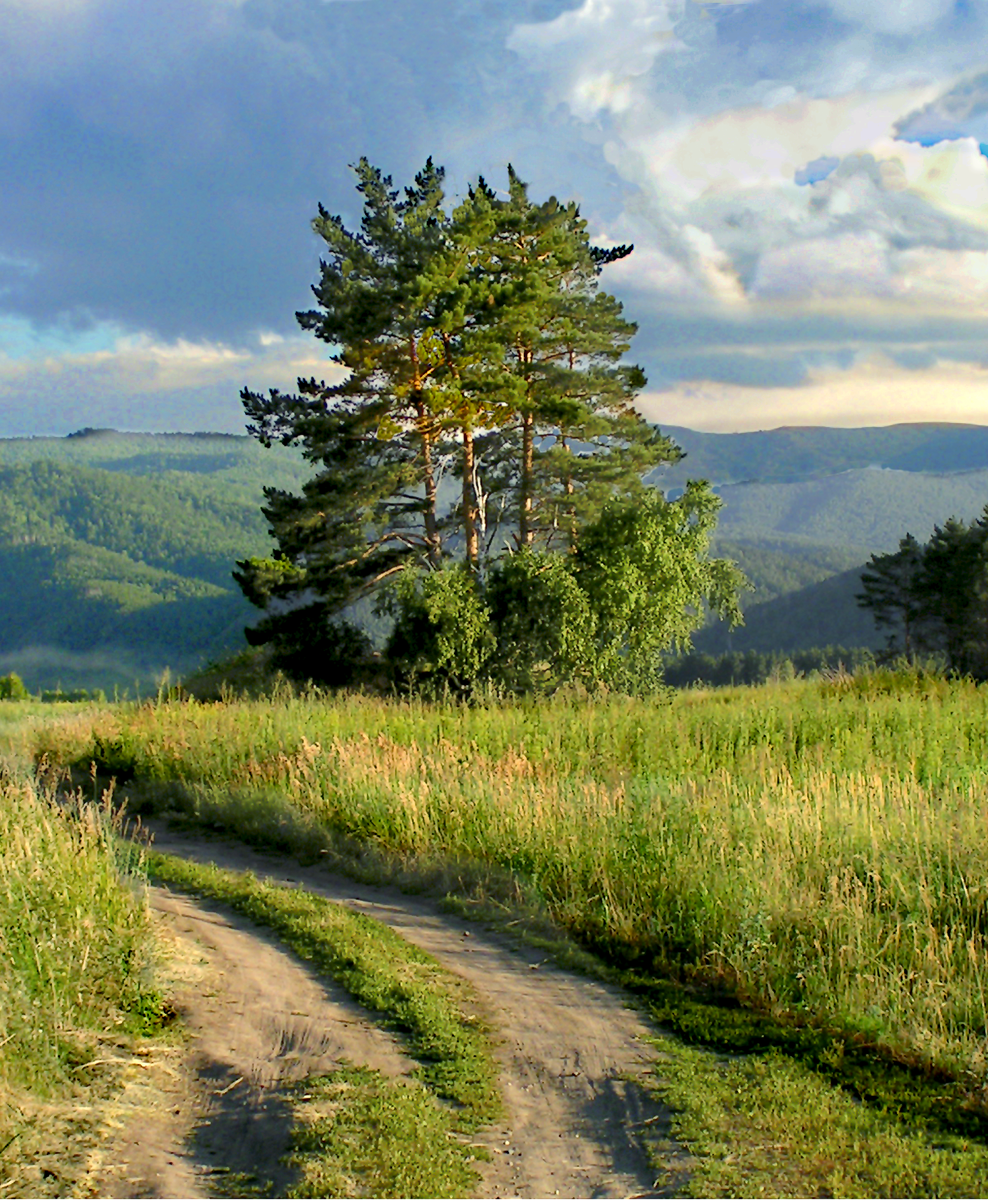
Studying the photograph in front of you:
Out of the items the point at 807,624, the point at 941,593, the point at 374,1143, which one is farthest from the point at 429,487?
the point at 807,624

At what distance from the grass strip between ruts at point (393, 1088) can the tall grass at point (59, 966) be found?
3.29ft

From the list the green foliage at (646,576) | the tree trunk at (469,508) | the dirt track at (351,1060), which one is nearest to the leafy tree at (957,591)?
the green foliage at (646,576)

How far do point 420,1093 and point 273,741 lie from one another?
8.40m

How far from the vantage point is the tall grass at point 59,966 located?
13.6ft

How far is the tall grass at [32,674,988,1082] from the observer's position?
537 cm

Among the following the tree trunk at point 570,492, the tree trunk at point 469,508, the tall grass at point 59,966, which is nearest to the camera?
the tall grass at point 59,966

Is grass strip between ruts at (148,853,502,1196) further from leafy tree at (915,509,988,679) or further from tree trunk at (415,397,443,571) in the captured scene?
leafy tree at (915,509,988,679)

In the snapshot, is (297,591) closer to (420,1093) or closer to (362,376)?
(362,376)

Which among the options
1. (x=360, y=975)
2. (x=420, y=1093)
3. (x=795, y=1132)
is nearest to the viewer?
(x=795, y=1132)

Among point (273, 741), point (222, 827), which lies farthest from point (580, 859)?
point (273, 741)

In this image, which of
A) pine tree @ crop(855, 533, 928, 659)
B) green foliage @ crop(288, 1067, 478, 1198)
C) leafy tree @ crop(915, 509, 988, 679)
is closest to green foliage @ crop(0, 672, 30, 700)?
pine tree @ crop(855, 533, 928, 659)

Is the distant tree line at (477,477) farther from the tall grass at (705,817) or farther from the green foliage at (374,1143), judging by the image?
the green foliage at (374,1143)

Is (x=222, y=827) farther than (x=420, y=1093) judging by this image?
Yes

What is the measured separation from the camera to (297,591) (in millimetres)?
35125
